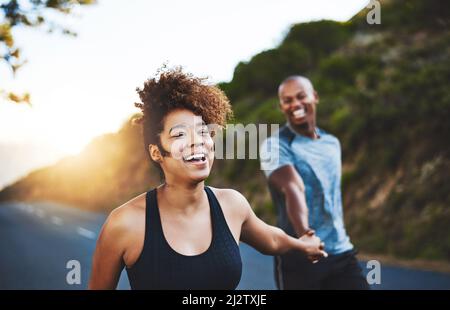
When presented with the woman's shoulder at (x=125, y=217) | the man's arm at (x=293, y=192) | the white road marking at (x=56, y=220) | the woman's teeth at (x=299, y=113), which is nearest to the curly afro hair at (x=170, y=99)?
the woman's shoulder at (x=125, y=217)

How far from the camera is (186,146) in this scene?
229 centimetres

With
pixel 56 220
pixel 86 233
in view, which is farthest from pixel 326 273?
pixel 56 220

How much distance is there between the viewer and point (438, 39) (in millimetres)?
17125

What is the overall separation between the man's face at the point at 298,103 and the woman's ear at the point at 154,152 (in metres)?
2.08

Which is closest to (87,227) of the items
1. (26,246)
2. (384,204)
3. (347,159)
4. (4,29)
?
(26,246)

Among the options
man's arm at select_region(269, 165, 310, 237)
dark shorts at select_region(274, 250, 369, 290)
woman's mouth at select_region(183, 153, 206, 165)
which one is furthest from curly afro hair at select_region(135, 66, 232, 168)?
dark shorts at select_region(274, 250, 369, 290)

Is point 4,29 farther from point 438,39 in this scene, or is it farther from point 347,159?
point 438,39

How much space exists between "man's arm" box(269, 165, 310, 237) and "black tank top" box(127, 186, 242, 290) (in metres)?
1.34

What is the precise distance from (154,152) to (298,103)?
7.25ft

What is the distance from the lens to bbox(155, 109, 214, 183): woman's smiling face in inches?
90.1

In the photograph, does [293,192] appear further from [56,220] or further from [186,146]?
[56,220]

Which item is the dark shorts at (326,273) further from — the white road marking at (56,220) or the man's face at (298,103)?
the white road marking at (56,220)
